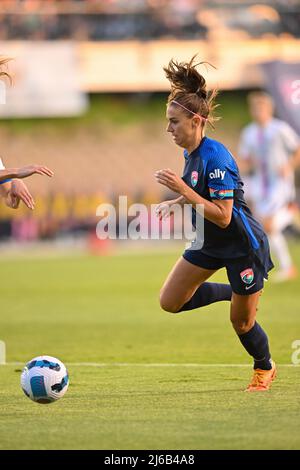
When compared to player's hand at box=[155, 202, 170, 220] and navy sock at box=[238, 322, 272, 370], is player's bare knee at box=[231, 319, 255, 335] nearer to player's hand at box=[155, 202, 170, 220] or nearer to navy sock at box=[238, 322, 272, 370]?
navy sock at box=[238, 322, 272, 370]

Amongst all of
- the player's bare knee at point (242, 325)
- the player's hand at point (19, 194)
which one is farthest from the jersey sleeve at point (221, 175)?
the player's hand at point (19, 194)

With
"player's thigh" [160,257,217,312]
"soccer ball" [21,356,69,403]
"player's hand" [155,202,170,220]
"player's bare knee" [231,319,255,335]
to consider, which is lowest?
"soccer ball" [21,356,69,403]

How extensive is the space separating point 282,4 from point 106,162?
7.87m

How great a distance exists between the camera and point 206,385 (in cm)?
808

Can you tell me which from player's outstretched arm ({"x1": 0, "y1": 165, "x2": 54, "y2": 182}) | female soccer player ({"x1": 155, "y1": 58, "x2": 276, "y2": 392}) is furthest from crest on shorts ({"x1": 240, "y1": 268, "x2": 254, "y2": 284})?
player's outstretched arm ({"x1": 0, "y1": 165, "x2": 54, "y2": 182})

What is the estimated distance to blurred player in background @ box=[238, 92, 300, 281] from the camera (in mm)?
17641

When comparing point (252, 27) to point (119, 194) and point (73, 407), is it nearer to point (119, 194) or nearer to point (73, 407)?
point (119, 194)

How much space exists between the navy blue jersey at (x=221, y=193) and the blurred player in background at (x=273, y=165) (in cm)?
973

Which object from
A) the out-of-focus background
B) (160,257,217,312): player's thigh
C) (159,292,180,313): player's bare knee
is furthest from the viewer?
the out-of-focus background

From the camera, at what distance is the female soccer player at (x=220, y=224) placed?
7.58 meters

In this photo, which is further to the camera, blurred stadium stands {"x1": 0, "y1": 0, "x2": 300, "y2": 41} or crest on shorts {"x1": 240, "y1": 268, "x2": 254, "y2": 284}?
blurred stadium stands {"x1": 0, "y1": 0, "x2": 300, "y2": 41}

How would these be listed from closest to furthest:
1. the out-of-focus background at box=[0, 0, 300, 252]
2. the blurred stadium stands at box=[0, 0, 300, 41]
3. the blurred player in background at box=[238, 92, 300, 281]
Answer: the blurred player in background at box=[238, 92, 300, 281] < the out-of-focus background at box=[0, 0, 300, 252] < the blurred stadium stands at box=[0, 0, 300, 41]

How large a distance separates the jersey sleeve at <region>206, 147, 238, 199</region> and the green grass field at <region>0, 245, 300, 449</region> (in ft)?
4.80

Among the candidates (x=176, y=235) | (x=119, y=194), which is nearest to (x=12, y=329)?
(x=176, y=235)
